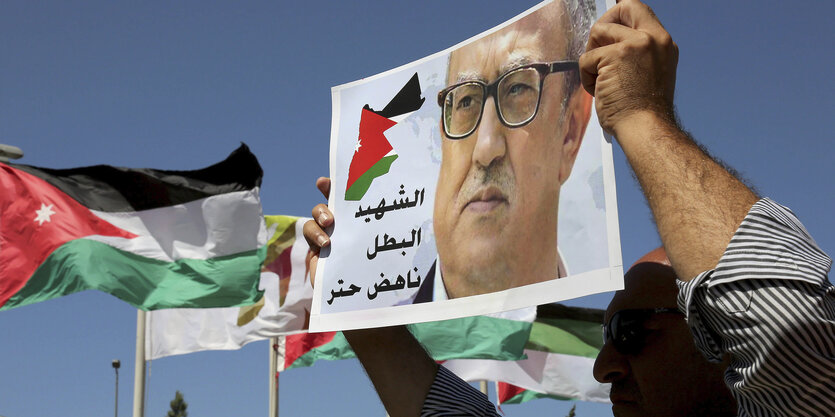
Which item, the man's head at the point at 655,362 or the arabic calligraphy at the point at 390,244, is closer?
the man's head at the point at 655,362

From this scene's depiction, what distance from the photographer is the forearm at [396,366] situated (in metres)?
2.64

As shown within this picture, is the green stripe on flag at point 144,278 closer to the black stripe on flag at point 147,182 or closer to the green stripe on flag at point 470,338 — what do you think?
the black stripe on flag at point 147,182

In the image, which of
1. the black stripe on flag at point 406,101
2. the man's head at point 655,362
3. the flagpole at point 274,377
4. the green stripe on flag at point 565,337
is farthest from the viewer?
the green stripe on flag at point 565,337

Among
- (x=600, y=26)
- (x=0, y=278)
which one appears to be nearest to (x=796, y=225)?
(x=600, y=26)

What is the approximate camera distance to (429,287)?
2.46 meters

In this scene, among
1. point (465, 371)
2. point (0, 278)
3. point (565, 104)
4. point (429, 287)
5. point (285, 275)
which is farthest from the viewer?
point (465, 371)

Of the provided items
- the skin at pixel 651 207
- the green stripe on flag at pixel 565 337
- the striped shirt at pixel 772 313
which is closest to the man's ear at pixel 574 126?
the skin at pixel 651 207

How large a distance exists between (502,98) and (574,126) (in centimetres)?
28

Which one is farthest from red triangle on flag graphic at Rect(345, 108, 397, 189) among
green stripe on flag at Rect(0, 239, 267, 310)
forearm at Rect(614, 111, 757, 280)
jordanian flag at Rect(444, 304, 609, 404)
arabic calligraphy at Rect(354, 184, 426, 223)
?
jordanian flag at Rect(444, 304, 609, 404)

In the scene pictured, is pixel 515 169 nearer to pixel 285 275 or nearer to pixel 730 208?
pixel 730 208

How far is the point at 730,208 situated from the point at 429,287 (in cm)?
108

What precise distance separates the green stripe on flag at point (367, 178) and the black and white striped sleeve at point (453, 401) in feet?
2.01

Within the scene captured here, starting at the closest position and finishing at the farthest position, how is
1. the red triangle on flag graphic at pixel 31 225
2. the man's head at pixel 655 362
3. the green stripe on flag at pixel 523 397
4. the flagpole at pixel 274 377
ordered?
the man's head at pixel 655 362
the red triangle on flag graphic at pixel 31 225
the flagpole at pixel 274 377
the green stripe on flag at pixel 523 397

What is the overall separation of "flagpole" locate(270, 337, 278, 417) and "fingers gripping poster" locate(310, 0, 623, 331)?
47.5 ft
